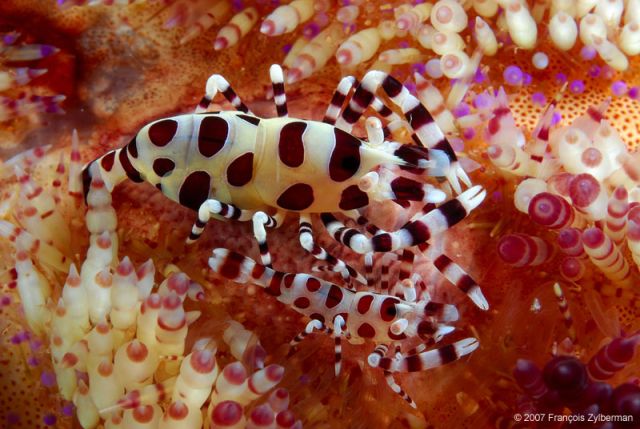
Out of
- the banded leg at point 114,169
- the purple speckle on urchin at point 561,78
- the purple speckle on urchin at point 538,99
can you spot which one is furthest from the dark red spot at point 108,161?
the purple speckle on urchin at point 561,78

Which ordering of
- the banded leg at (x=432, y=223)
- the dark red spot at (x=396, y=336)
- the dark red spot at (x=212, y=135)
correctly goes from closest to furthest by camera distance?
the banded leg at (x=432, y=223) < the dark red spot at (x=396, y=336) < the dark red spot at (x=212, y=135)

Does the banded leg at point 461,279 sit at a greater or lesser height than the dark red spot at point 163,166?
greater

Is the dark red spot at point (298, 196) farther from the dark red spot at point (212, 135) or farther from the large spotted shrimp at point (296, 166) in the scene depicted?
the dark red spot at point (212, 135)

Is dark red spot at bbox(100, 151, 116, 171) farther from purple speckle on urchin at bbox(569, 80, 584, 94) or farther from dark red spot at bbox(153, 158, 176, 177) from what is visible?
purple speckle on urchin at bbox(569, 80, 584, 94)

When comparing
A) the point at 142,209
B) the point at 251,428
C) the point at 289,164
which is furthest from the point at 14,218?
the point at 251,428

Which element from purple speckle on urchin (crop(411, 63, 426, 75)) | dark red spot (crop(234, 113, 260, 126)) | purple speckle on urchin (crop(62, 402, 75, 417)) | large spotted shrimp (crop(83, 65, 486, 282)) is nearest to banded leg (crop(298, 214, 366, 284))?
large spotted shrimp (crop(83, 65, 486, 282))

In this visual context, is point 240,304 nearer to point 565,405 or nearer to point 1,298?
point 1,298

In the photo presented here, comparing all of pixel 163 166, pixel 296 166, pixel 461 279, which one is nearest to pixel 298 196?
pixel 296 166
